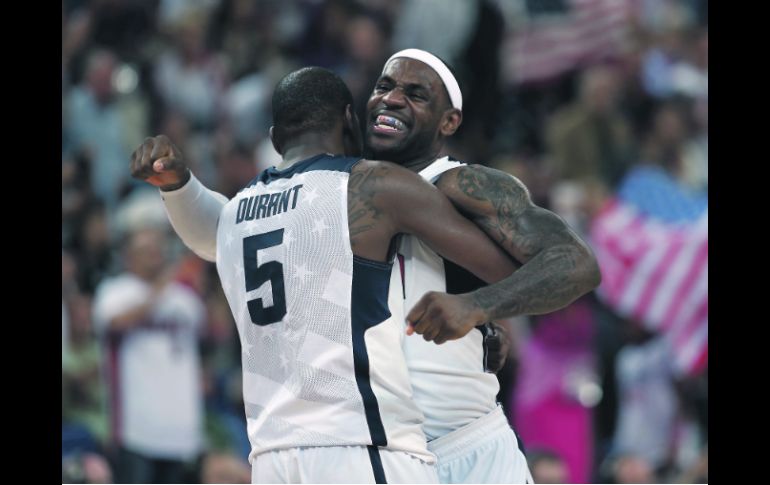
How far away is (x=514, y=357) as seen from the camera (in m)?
9.84

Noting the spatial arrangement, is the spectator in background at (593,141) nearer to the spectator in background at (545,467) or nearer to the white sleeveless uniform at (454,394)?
the spectator in background at (545,467)

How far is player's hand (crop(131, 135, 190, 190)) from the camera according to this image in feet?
17.1

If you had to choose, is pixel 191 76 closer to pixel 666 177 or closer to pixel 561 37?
pixel 561 37

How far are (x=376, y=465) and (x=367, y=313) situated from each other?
0.53m

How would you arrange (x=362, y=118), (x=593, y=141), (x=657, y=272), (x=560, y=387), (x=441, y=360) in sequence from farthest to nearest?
(x=593, y=141) < (x=362, y=118) < (x=657, y=272) < (x=560, y=387) < (x=441, y=360)

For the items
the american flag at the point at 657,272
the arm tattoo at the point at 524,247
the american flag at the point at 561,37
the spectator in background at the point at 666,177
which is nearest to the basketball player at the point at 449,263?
the arm tattoo at the point at 524,247

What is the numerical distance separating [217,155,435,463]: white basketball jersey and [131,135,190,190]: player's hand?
0.48 m

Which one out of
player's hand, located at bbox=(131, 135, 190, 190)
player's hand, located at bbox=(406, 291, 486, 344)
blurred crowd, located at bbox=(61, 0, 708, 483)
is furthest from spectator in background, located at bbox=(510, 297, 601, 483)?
player's hand, located at bbox=(406, 291, 486, 344)

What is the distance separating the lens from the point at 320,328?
484 centimetres

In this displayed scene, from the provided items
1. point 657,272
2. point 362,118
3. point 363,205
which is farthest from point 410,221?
point 362,118

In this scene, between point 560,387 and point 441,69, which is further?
point 560,387

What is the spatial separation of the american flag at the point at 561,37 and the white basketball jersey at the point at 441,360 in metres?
6.93

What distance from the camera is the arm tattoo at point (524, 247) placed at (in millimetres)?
4676

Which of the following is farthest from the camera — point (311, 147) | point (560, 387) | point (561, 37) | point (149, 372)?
point (561, 37)
